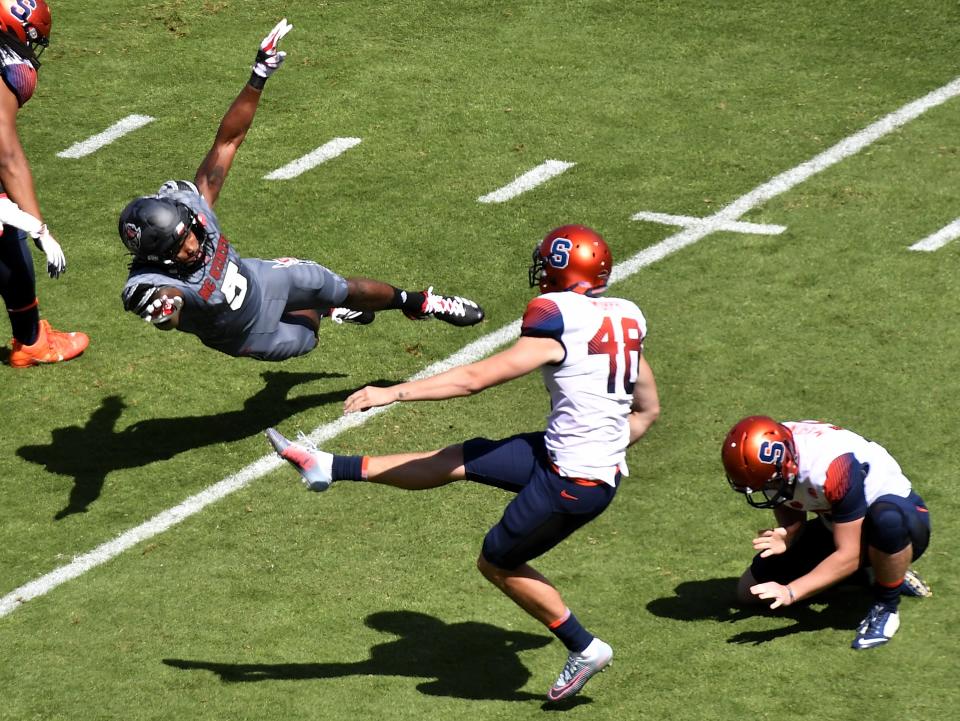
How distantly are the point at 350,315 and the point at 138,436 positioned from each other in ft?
5.01

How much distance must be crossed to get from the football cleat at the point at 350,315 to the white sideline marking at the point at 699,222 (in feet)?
8.31

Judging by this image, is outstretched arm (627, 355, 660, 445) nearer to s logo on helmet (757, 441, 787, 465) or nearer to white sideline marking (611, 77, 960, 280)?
s logo on helmet (757, 441, 787, 465)

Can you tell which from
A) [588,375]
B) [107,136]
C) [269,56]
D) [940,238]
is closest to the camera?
[588,375]

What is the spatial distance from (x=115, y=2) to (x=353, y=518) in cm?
845

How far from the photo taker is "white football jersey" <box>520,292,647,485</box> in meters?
6.86

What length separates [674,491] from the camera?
349 inches

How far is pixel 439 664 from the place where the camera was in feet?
24.9

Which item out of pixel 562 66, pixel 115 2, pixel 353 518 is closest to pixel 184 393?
pixel 353 518

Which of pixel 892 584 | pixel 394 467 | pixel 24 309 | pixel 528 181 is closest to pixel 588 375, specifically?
pixel 394 467

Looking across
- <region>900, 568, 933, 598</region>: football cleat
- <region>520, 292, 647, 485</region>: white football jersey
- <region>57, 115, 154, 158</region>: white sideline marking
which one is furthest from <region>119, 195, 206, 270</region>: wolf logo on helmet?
<region>57, 115, 154, 158</region>: white sideline marking

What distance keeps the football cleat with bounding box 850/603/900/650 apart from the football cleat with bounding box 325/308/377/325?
12.8 ft

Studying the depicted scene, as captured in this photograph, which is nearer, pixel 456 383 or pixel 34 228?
pixel 456 383

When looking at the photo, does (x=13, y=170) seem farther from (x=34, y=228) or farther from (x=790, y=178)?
(x=790, y=178)

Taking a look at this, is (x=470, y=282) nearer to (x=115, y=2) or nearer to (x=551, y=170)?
(x=551, y=170)
